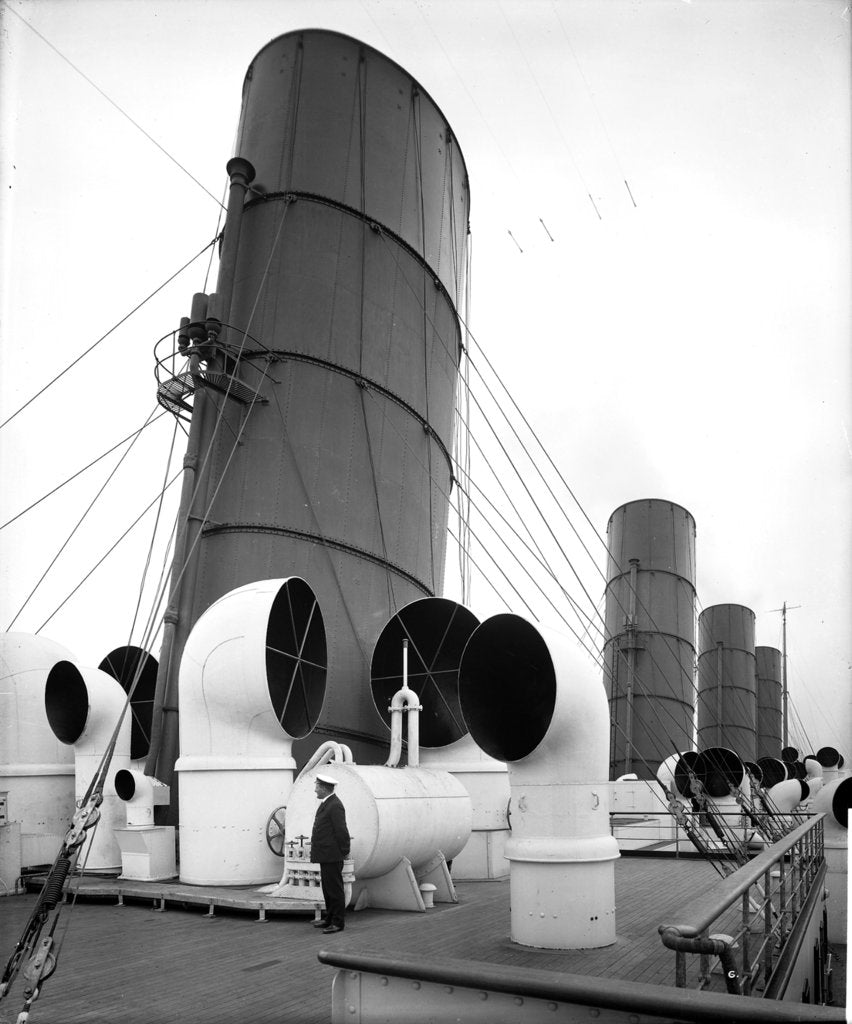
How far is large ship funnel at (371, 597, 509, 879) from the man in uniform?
441 centimetres

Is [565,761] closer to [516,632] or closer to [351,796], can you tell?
[516,632]

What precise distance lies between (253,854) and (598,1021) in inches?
273

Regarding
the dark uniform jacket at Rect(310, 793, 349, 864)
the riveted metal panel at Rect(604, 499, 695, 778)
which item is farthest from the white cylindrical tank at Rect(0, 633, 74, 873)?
the riveted metal panel at Rect(604, 499, 695, 778)

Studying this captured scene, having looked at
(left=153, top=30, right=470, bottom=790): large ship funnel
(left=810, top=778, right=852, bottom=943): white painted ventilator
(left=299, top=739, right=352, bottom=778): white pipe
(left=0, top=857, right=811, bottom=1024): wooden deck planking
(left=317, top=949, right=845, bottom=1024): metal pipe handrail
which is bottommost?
(left=810, top=778, right=852, bottom=943): white painted ventilator

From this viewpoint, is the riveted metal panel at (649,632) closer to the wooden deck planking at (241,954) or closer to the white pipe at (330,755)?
the white pipe at (330,755)

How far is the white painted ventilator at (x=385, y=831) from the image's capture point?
27.8 feet

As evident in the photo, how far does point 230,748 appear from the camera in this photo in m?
9.68

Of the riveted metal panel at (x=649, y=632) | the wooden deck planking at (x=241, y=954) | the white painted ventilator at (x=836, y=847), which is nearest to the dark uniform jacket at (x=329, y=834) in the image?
the wooden deck planking at (x=241, y=954)

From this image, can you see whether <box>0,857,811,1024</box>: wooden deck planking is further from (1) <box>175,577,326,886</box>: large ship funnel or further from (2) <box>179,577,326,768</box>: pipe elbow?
(2) <box>179,577,326,768</box>: pipe elbow

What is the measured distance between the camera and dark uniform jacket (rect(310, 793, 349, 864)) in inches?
310

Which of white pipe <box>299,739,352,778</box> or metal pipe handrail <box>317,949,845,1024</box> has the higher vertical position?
metal pipe handrail <box>317,949,845,1024</box>

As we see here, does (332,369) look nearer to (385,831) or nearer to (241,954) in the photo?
(385,831)

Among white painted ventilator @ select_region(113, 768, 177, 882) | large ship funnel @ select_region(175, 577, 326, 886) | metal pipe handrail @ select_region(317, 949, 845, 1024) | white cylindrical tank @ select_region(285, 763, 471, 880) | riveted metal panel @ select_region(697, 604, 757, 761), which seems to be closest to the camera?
metal pipe handrail @ select_region(317, 949, 845, 1024)

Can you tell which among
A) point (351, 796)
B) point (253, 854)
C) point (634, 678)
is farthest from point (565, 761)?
point (634, 678)
